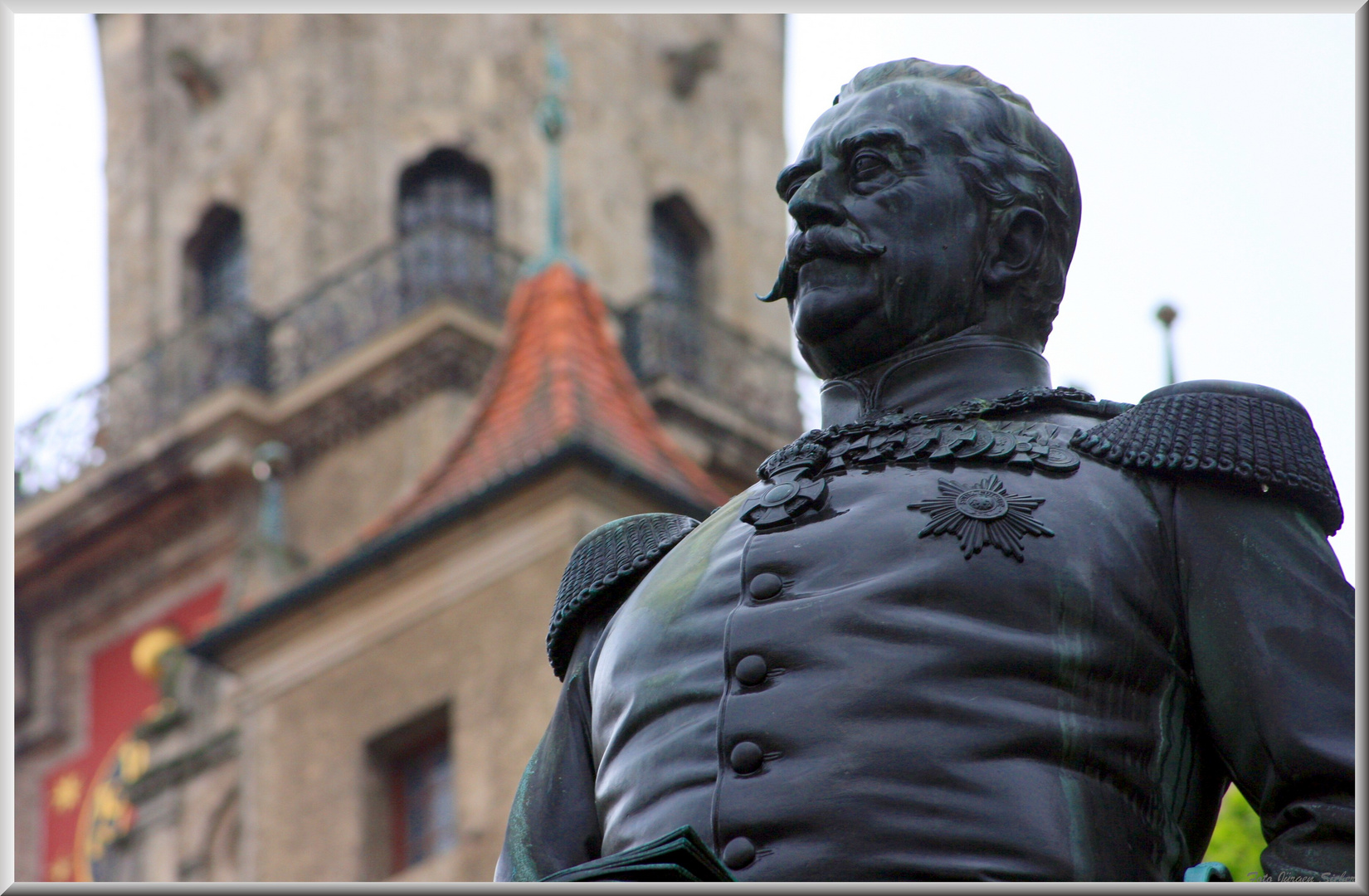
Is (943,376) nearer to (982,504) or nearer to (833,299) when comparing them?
(833,299)

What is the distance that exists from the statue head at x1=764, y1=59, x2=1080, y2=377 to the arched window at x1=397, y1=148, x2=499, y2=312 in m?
32.0

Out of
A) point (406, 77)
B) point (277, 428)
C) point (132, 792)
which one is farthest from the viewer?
point (406, 77)

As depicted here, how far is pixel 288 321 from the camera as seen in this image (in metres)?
38.2

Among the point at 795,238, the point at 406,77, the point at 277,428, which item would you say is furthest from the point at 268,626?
the point at 795,238

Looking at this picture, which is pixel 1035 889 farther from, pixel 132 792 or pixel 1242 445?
pixel 132 792

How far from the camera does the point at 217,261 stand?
4075cm

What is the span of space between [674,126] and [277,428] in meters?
6.44

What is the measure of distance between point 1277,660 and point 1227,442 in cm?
33

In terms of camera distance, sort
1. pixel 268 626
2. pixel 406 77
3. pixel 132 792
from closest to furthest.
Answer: pixel 268 626 < pixel 132 792 < pixel 406 77

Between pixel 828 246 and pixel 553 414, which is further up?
pixel 553 414

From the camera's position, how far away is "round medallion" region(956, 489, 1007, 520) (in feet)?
15.9

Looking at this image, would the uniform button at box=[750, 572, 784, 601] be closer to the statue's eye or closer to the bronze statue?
the bronze statue

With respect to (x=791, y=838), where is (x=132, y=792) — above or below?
above

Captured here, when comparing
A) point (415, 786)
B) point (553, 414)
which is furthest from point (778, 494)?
point (553, 414)
